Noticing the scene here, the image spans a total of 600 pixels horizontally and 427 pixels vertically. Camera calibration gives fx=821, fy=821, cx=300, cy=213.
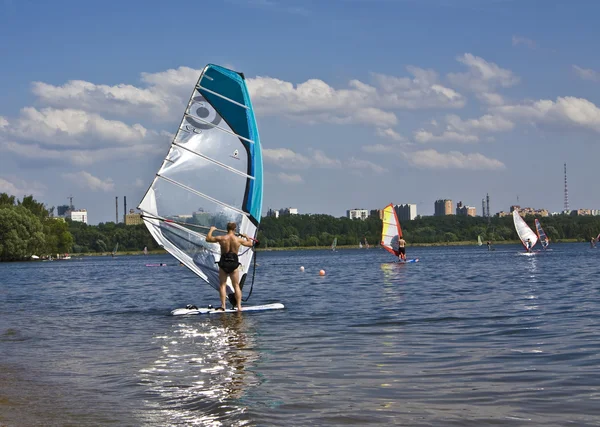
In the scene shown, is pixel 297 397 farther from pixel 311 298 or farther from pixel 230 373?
pixel 311 298

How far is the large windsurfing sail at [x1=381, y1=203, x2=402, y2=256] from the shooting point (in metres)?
50.4

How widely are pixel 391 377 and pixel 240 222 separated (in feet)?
26.6

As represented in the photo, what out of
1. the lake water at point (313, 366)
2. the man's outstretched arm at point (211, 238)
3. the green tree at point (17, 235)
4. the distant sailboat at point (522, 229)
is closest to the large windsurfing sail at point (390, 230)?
the distant sailboat at point (522, 229)

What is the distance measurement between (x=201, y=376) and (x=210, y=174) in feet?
25.1

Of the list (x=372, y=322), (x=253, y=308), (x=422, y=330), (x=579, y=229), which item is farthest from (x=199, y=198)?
(x=579, y=229)

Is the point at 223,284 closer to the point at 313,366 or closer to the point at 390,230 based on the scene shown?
the point at 313,366

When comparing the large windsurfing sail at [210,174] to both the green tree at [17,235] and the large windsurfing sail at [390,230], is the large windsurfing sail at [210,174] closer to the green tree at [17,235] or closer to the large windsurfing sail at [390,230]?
the large windsurfing sail at [390,230]

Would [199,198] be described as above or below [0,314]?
above

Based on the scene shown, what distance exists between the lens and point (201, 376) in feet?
28.6

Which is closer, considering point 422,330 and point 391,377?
point 391,377

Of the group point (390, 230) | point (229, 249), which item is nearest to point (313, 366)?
point (229, 249)

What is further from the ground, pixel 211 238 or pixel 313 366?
pixel 211 238

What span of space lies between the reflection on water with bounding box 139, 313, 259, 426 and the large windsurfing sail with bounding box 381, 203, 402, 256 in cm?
3760

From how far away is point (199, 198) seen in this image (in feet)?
52.1
